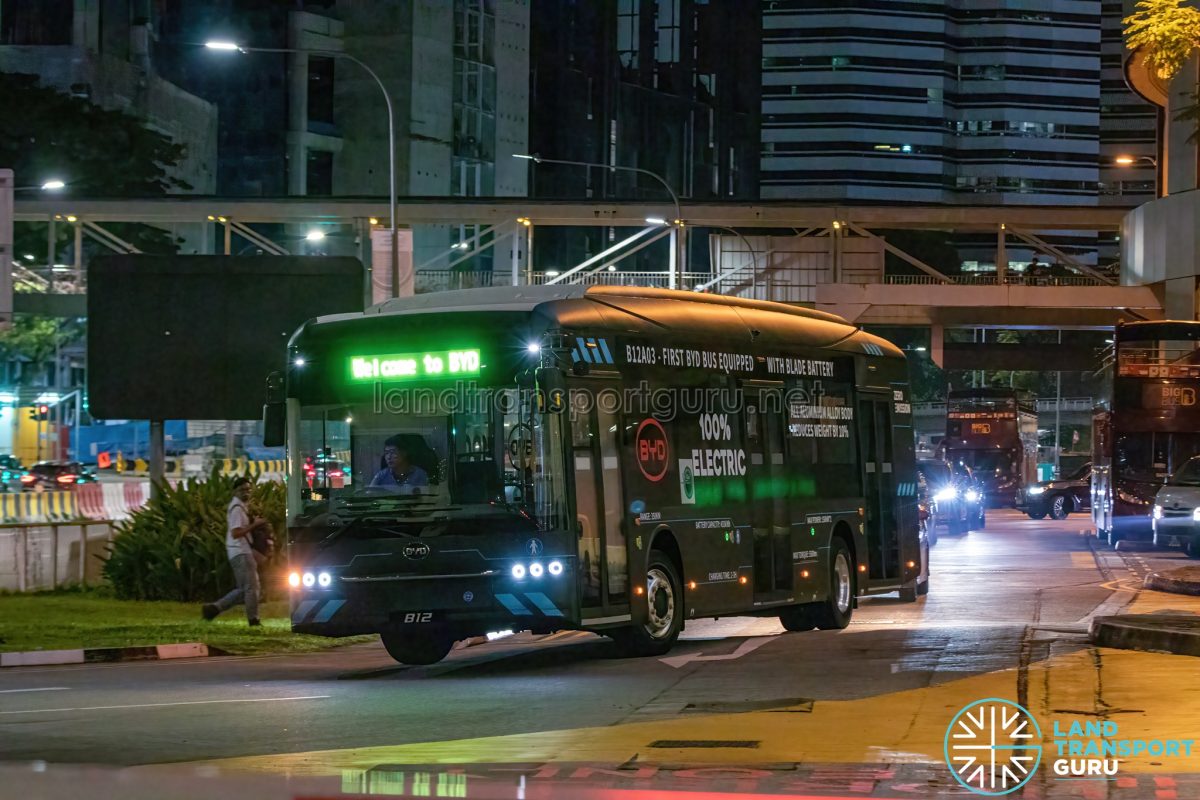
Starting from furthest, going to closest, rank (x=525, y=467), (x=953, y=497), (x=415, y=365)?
(x=953, y=497)
(x=415, y=365)
(x=525, y=467)

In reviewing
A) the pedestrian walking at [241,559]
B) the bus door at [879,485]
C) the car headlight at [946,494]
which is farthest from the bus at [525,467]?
the car headlight at [946,494]

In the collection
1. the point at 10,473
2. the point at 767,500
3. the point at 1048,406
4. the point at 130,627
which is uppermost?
the point at 1048,406

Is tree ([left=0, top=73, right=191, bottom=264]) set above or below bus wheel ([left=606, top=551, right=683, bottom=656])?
above

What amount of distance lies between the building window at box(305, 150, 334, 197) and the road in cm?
8212

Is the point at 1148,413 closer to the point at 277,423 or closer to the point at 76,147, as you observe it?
the point at 277,423

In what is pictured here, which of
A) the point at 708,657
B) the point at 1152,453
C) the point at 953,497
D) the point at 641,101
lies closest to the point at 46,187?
the point at 953,497

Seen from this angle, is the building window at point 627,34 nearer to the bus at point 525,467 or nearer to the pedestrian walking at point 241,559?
the pedestrian walking at point 241,559

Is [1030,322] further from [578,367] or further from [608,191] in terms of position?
[608,191]

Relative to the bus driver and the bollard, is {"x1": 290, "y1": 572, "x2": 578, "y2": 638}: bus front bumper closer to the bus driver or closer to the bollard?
the bus driver

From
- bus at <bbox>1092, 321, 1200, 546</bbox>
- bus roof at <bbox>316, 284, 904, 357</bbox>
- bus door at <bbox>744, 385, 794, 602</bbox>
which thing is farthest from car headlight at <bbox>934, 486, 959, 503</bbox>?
bus door at <bbox>744, 385, 794, 602</bbox>

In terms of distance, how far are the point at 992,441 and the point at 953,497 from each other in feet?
83.6

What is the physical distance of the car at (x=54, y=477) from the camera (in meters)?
59.9

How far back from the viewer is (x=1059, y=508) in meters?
58.4

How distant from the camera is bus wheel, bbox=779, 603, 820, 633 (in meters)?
19.8
